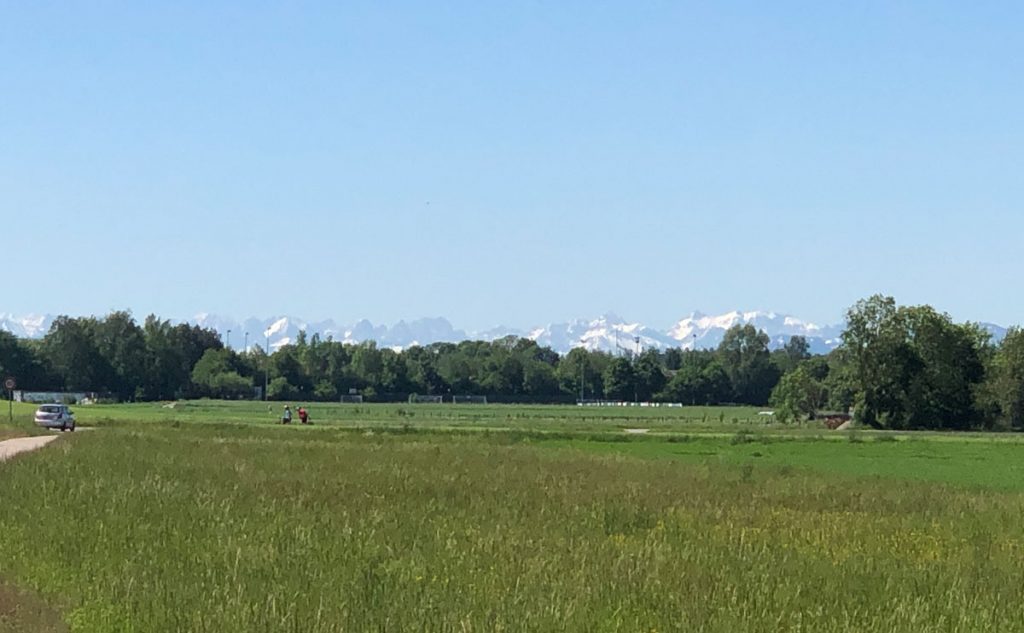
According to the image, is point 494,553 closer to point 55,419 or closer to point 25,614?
point 25,614

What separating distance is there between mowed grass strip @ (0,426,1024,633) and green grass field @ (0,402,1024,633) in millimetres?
53

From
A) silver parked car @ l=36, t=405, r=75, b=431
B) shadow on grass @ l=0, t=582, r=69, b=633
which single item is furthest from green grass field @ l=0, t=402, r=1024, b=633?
silver parked car @ l=36, t=405, r=75, b=431

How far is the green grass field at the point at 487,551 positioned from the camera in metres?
12.8

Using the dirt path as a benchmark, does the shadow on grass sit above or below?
below

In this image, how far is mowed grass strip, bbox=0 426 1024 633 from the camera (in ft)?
41.7

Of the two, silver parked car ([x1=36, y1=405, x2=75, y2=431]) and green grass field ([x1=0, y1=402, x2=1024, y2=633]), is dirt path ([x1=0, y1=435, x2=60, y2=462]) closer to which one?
green grass field ([x1=0, y1=402, x2=1024, y2=633])

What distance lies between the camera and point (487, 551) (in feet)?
55.2

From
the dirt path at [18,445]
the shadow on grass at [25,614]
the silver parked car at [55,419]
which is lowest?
the shadow on grass at [25,614]

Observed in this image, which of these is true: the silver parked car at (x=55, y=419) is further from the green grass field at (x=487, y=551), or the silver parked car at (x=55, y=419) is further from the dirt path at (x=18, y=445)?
the green grass field at (x=487, y=551)

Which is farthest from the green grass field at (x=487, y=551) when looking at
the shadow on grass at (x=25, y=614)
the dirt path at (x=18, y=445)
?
the dirt path at (x=18, y=445)

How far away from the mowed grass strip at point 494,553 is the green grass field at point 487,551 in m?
0.05

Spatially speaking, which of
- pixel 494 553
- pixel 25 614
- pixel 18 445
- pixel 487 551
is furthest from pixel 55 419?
pixel 25 614

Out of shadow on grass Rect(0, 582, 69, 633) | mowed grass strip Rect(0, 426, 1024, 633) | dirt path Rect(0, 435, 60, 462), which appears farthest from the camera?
dirt path Rect(0, 435, 60, 462)

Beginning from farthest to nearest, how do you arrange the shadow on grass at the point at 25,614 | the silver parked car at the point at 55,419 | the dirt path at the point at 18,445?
1. the silver parked car at the point at 55,419
2. the dirt path at the point at 18,445
3. the shadow on grass at the point at 25,614
